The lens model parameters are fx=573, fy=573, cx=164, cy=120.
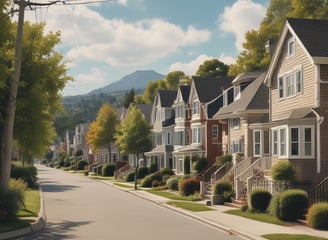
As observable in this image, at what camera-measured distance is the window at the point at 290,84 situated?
30.7 metres

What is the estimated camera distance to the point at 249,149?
4059cm

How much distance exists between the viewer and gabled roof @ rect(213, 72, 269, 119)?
4019cm

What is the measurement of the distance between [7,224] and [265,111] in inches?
912

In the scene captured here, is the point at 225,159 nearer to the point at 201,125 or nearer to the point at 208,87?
the point at 201,125

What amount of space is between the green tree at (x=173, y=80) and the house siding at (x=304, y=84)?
8537 cm

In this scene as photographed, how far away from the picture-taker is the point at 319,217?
70.9ft

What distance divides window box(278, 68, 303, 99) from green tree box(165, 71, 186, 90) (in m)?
86.3

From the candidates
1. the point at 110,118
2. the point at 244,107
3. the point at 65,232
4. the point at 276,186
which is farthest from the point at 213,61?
the point at 65,232

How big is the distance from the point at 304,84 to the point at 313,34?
114 inches

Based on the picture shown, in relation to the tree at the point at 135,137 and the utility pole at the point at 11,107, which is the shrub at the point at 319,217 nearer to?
the utility pole at the point at 11,107

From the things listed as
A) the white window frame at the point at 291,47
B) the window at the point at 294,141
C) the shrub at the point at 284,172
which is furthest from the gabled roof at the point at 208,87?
the shrub at the point at 284,172

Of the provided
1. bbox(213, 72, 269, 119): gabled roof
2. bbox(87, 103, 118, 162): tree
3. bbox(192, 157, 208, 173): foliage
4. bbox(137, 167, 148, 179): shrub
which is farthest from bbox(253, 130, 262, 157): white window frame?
bbox(87, 103, 118, 162): tree

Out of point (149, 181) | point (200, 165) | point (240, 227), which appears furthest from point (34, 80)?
point (149, 181)

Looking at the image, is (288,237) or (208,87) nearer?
(288,237)
